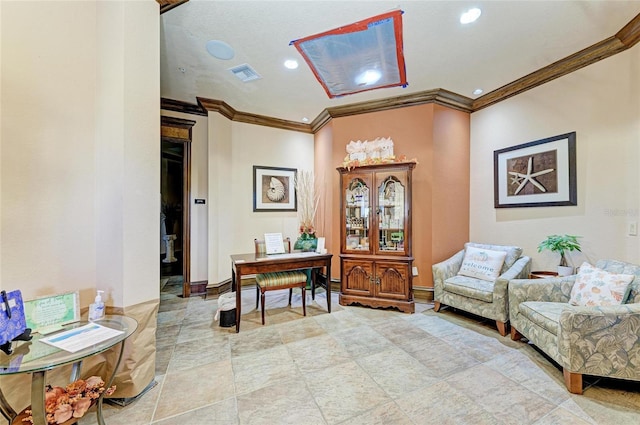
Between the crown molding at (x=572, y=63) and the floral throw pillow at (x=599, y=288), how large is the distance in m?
2.12

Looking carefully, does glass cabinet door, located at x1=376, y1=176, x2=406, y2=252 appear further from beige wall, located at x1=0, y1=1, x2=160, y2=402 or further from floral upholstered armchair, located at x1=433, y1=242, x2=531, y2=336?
beige wall, located at x1=0, y1=1, x2=160, y2=402

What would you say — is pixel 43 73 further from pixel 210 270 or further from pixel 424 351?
pixel 424 351

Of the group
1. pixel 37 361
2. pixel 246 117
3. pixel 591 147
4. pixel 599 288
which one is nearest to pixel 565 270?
pixel 599 288

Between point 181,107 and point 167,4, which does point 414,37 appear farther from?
point 181,107

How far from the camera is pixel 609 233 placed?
8.53ft

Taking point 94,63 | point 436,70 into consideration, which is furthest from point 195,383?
point 436,70

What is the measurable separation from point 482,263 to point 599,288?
1134 millimetres

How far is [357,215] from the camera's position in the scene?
12.2 ft

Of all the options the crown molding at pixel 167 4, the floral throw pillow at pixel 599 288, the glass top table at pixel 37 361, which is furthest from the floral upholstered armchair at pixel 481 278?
the crown molding at pixel 167 4

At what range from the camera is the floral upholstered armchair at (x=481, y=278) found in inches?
110

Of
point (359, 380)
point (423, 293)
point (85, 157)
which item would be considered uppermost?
point (85, 157)

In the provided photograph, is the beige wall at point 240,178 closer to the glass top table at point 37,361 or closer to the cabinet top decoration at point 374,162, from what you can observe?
the cabinet top decoration at point 374,162

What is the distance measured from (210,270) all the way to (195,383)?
221 cm

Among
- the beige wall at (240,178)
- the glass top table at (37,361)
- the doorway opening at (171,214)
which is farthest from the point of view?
the doorway opening at (171,214)
